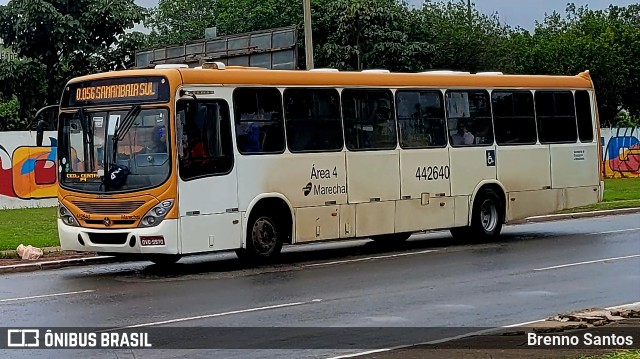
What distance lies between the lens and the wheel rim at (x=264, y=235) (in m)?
17.7

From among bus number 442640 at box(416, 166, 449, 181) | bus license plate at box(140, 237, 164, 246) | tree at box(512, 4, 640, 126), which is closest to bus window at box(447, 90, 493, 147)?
bus number 442640 at box(416, 166, 449, 181)

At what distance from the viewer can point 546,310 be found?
1233 centimetres

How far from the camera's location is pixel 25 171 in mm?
33938

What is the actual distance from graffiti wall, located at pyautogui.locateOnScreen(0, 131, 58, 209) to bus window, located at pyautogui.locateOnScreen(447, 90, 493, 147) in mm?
16764

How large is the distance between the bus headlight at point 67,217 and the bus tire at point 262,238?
102 inches

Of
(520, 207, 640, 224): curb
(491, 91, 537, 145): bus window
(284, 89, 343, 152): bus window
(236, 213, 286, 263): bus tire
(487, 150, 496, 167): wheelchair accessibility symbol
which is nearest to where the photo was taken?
(236, 213, 286, 263): bus tire

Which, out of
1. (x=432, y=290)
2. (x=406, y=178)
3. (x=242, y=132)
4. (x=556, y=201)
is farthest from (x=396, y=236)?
(x=432, y=290)

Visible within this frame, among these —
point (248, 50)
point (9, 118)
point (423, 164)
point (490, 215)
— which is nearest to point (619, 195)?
point (490, 215)

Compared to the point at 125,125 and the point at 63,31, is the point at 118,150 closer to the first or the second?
the point at 125,125

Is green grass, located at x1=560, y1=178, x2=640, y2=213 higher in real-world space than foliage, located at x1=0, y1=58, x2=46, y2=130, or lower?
lower

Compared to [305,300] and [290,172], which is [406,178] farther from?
[305,300]

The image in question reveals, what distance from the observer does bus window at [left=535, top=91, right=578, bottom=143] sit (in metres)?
23.1

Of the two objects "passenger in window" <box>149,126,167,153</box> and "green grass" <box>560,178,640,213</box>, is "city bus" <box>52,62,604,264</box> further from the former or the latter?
"green grass" <box>560,178,640,213</box>

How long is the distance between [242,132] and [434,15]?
142 ft
